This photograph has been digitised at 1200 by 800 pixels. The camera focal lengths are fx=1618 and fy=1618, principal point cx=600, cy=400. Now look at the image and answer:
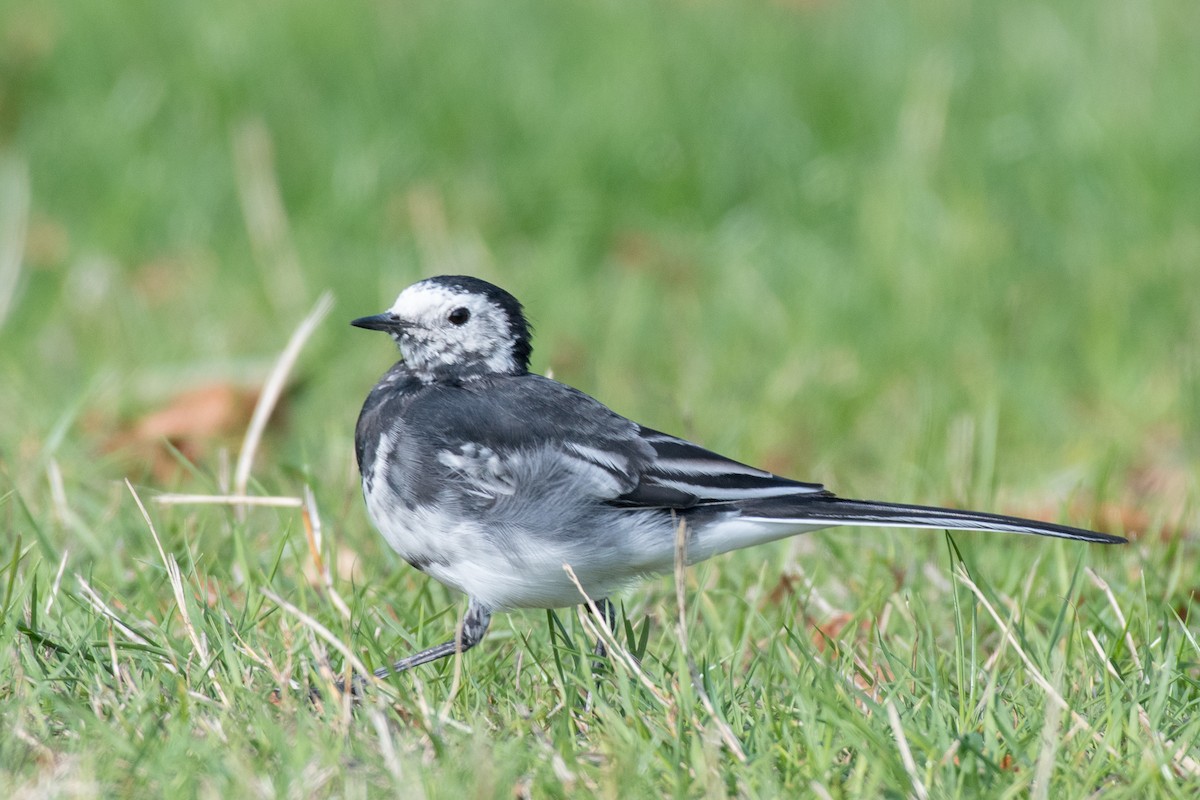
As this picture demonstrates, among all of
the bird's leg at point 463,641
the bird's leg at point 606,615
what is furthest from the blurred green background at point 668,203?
the bird's leg at point 463,641

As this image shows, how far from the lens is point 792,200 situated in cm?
855

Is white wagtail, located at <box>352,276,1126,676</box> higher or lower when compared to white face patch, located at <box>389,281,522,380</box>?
lower

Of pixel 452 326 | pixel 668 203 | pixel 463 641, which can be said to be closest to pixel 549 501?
pixel 463 641

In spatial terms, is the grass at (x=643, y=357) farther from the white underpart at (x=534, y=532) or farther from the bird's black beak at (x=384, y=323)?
the bird's black beak at (x=384, y=323)

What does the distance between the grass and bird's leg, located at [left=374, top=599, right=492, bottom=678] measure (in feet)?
0.17

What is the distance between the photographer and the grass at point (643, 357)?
3111 millimetres

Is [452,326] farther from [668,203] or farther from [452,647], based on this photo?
[668,203]

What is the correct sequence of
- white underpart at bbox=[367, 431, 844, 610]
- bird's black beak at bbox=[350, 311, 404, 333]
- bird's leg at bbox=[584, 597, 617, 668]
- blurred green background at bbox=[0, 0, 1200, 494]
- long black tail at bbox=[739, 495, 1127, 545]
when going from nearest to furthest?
long black tail at bbox=[739, 495, 1127, 545], white underpart at bbox=[367, 431, 844, 610], bird's leg at bbox=[584, 597, 617, 668], bird's black beak at bbox=[350, 311, 404, 333], blurred green background at bbox=[0, 0, 1200, 494]

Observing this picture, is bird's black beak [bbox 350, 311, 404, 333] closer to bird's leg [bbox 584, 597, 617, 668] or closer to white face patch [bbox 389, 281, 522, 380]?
white face patch [bbox 389, 281, 522, 380]

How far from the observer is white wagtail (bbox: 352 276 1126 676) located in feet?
12.1

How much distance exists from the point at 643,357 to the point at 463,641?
365 centimetres

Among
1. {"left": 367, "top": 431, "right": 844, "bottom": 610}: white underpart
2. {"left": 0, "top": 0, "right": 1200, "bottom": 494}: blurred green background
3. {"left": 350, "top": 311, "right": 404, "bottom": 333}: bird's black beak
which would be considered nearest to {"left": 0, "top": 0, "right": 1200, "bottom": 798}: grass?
{"left": 0, "top": 0, "right": 1200, "bottom": 494}: blurred green background

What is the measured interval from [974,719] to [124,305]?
5.34 meters

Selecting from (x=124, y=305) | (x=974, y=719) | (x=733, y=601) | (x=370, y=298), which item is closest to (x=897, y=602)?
(x=733, y=601)
